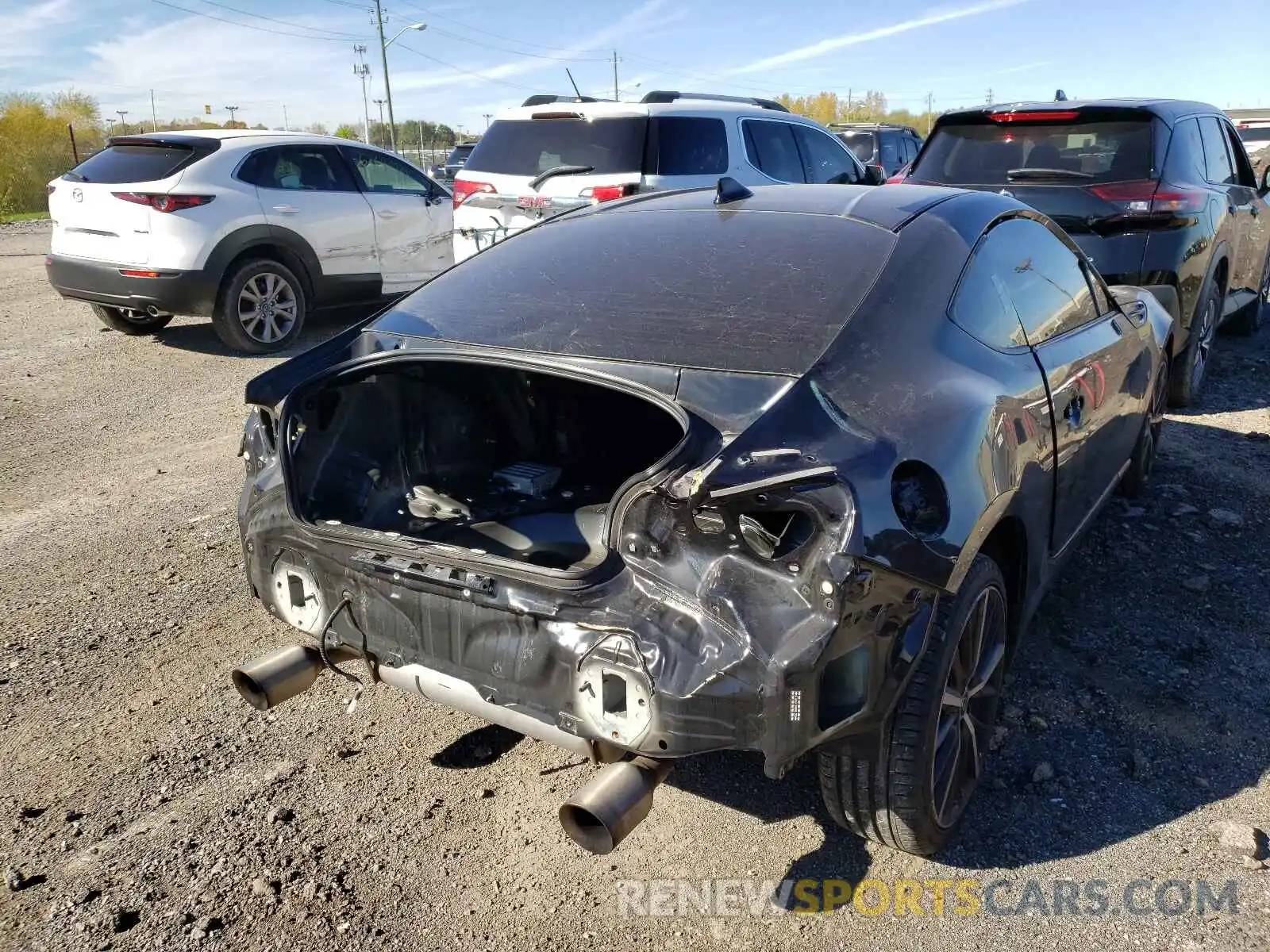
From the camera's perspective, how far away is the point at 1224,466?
554 centimetres

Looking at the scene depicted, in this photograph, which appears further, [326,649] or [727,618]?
[326,649]

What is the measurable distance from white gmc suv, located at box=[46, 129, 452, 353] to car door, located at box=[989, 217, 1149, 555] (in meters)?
6.56

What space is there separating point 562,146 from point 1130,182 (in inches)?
160

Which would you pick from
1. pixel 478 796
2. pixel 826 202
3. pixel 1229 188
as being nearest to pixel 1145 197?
pixel 1229 188

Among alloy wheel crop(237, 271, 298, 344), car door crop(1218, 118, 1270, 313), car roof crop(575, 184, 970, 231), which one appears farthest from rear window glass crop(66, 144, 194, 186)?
car door crop(1218, 118, 1270, 313)

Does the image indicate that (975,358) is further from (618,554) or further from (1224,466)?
(1224,466)

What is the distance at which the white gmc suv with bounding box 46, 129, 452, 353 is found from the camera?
311 inches

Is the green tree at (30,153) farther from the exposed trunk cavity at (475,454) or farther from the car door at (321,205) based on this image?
the exposed trunk cavity at (475,454)

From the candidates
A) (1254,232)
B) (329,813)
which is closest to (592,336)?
(329,813)

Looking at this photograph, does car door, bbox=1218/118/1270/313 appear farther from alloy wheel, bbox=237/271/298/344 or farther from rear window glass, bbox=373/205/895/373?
alloy wheel, bbox=237/271/298/344

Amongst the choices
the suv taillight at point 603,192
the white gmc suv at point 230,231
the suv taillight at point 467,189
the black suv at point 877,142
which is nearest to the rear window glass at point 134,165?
the white gmc suv at point 230,231

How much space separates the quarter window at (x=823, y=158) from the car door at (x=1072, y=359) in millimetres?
5865

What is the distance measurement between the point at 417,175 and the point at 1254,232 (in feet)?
24.1

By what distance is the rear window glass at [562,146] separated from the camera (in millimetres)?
7750
